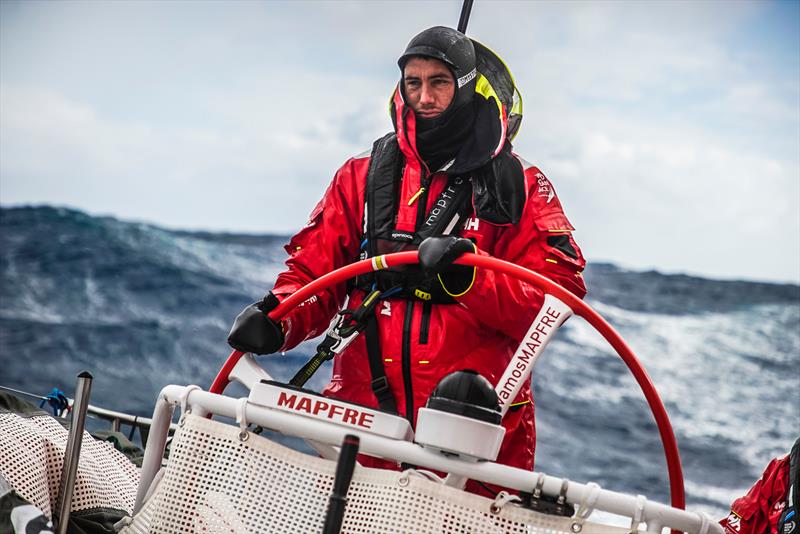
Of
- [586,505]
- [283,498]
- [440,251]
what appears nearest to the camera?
[586,505]

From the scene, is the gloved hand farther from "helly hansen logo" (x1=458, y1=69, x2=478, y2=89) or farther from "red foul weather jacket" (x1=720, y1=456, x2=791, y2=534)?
"red foul weather jacket" (x1=720, y1=456, x2=791, y2=534)

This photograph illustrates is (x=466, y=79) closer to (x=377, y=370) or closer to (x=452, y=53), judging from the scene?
(x=452, y=53)

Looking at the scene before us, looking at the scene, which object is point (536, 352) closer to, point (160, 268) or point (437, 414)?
point (437, 414)

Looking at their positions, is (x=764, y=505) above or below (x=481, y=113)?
below

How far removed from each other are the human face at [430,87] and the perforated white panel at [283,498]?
0.88 m

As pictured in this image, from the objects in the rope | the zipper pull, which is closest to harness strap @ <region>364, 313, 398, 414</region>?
the zipper pull

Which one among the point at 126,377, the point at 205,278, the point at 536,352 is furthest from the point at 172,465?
the point at 205,278

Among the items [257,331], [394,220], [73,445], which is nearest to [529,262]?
[394,220]

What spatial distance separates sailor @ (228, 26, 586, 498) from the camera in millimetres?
2086

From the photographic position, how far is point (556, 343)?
31.2 feet

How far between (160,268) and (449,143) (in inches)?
311

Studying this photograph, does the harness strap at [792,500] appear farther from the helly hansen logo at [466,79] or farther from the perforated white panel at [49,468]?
the perforated white panel at [49,468]

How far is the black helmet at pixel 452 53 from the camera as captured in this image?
2.20m

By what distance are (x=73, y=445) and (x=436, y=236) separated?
805 mm
